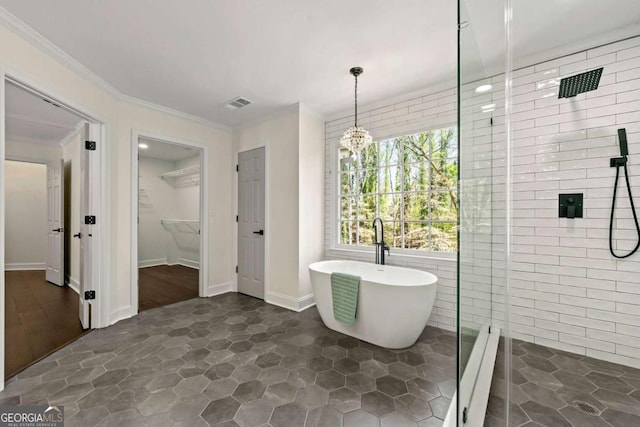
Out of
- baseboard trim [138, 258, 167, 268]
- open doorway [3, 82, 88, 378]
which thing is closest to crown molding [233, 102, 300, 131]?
open doorway [3, 82, 88, 378]

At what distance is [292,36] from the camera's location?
6.36ft

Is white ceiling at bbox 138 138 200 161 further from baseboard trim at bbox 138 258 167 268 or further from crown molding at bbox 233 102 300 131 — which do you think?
baseboard trim at bbox 138 258 167 268

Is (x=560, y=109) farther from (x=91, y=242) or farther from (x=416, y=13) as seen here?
(x=91, y=242)

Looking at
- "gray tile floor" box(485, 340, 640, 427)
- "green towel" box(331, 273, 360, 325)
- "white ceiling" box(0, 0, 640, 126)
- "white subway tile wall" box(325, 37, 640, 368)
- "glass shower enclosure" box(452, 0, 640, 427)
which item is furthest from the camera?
"green towel" box(331, 273, 360, 325)

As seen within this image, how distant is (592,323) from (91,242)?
4.48 metres

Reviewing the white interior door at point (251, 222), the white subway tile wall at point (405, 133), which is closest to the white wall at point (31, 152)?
the white interior door at point (251, 222)

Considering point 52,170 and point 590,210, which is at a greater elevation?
point 52,170

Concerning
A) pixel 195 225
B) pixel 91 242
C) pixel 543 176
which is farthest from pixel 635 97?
pixel 195 225

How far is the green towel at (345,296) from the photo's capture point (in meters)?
2.26

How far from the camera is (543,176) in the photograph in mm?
2189

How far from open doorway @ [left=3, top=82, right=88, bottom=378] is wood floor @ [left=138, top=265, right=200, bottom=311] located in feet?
2.35

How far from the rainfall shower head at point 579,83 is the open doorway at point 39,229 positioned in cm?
412

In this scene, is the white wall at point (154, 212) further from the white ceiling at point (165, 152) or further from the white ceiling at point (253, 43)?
the white ceiling at point (253, 43)

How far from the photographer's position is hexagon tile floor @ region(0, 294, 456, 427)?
4.84 feet
